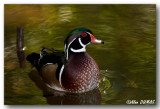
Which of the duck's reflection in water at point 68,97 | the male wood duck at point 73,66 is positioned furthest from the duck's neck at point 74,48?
the duck's reflection in water at point 68,97

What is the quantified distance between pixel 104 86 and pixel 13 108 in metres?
0.84

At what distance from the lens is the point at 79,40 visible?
12.9 ft

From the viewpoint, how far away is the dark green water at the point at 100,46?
4.02 meters

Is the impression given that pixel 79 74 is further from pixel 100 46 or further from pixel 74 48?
pixel 100 46

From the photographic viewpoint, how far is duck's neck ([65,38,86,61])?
3.92m

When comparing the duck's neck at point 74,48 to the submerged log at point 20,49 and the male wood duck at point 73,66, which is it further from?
the submerged log at point 20,49

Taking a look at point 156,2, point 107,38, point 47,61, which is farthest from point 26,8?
point 156,2

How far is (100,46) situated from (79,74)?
357mm

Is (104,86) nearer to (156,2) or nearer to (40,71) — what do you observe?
(40,71)

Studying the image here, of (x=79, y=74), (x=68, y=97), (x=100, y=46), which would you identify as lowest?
(x=68, y=97)

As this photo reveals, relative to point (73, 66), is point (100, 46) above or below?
above

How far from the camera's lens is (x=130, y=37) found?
4.05 metres

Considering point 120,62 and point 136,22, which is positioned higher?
point 136,22

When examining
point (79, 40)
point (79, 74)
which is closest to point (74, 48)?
point (79, 40)
